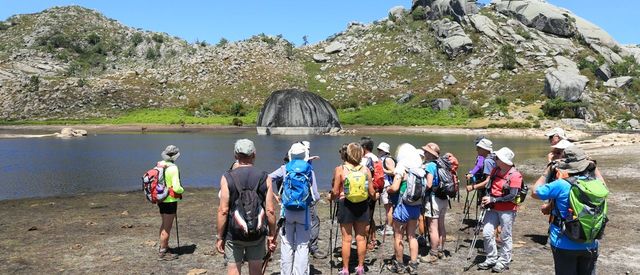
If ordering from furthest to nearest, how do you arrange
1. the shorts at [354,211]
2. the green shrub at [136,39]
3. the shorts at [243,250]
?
the green shrub at [136,39] < the shorts at [354,211] < the shorts at [243,250]

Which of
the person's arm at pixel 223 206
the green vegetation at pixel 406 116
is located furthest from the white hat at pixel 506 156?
the green vegetation at pixel 406 116

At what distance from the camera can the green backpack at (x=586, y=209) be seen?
17.5 feet

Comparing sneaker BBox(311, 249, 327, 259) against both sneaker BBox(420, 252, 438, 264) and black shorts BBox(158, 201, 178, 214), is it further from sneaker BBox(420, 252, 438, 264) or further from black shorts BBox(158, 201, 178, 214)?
black shorts BBox(158, 201, 178, 214)

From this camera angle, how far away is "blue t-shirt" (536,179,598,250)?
5.54 meters

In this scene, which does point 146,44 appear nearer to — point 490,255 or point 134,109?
point 134,109

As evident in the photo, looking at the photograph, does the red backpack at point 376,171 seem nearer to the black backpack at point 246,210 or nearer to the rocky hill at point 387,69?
the black backpack at point 246,210

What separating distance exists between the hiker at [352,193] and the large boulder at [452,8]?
144576 millimetres

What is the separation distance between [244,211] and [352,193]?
2447mm

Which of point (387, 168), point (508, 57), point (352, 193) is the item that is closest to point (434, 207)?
point (387, 168)

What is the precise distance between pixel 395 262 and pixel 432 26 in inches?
5828

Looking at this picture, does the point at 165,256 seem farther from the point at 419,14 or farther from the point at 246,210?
the point at 419,14

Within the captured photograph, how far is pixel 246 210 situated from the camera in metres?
6.09

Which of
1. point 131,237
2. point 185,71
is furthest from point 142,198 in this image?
point 185,71

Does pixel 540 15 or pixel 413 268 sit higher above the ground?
pixel 540 15
